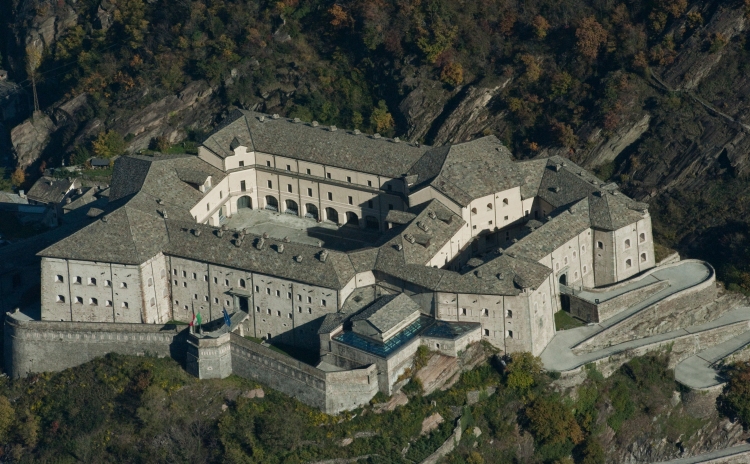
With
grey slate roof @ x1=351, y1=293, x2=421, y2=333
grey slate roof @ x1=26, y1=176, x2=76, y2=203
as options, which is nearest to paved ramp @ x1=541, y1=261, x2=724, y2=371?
grey slate roof @ x1=351, y1=293, x2=421, y2=333

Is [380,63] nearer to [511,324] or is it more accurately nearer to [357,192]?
[357,192]

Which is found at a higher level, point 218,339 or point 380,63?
point 380,63

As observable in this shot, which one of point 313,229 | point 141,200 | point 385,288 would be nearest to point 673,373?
point 385,288

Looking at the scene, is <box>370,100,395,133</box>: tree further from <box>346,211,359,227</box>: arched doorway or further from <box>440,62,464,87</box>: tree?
<box>346,211,359,227</box>: arched doorway

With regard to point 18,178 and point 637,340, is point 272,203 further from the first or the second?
point 637,340

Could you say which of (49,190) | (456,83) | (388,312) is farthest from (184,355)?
(456,83)

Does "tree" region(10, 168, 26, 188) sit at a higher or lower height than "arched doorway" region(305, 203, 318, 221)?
lower
